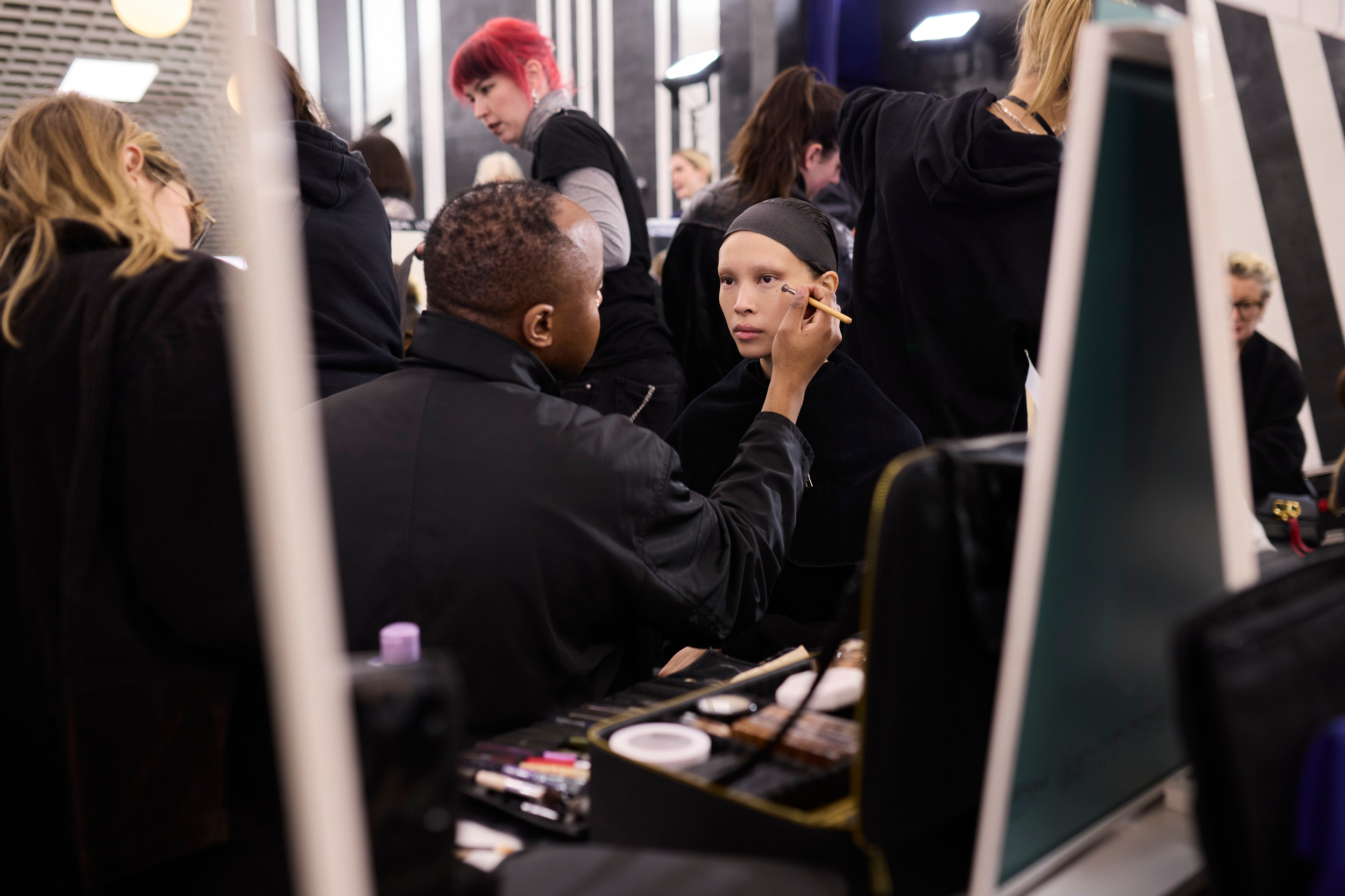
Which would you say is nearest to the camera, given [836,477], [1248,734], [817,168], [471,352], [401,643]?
[1248,734]

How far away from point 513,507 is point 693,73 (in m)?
5.27

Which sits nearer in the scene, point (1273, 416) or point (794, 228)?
point (1273, 416)

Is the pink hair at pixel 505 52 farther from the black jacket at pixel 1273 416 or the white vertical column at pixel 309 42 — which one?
the white vertical column at pixel 309 42

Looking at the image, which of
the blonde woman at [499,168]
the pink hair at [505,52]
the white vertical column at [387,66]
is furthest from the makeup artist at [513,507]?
the white vertical column at [387,66]

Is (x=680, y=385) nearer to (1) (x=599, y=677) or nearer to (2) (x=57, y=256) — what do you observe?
(1) (x=599, y=677)

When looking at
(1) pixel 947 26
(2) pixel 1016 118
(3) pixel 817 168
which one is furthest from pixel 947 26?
(2) pixel 1016 118

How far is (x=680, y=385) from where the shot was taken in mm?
2459

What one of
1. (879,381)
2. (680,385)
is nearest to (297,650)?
(879,381)

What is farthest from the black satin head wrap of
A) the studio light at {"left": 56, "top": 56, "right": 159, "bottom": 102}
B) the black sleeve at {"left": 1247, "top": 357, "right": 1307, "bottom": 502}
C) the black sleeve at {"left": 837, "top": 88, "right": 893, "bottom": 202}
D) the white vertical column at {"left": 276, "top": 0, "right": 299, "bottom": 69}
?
the white vertical column at {"left": 276, "top": 0, "right": 299, "bottom": 69}

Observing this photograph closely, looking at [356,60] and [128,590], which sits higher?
[356,60]

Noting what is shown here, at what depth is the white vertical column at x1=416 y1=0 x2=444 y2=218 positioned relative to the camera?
22.1ft

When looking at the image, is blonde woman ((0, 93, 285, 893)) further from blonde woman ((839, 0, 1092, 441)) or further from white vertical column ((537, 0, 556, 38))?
white vertical column ((537, 0, 556, 38))

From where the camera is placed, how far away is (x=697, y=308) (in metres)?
2.49

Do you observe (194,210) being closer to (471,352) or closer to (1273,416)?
A: (471,352)
